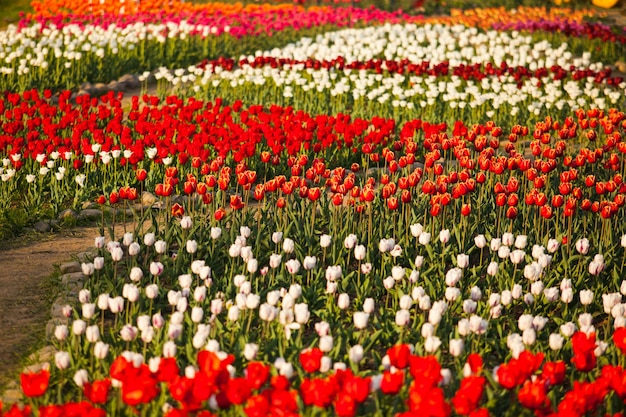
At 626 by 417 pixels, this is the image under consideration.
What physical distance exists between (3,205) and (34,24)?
31.4ft

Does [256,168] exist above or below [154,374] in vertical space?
below

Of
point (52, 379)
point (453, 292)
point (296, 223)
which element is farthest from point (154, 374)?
point (296, 223)

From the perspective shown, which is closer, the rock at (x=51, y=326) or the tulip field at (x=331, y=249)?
the tulip field at (x=331, y=249)

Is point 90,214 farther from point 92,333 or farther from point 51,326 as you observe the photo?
point 92,333

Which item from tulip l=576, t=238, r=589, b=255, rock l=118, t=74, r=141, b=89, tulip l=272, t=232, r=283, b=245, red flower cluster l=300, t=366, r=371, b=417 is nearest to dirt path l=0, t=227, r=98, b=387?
tulip l=272, t=232, r=283, b=245

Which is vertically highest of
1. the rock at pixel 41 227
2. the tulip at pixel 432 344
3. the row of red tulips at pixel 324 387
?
the row of red tulips at pixel 324 387

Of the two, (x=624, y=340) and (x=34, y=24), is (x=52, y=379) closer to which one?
(x=624, y=340)

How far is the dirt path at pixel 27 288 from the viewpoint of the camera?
5.11 m

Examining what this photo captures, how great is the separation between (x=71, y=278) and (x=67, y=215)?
63.1 inches

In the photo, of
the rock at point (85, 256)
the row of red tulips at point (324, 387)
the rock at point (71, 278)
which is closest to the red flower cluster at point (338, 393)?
the row of red tulips at point (324, 387)

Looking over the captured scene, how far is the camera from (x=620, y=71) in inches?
558

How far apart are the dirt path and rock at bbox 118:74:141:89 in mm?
6878

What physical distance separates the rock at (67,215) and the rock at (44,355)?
2547 millimetres

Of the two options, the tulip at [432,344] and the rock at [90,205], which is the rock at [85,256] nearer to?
the rock at [90,205]
